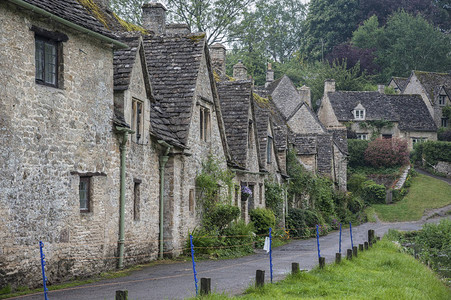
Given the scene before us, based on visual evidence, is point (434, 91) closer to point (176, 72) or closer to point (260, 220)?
point (260, 220)

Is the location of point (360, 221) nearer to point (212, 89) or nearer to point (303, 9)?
point (212, 89)

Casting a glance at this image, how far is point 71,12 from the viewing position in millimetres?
15805

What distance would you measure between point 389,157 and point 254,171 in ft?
129

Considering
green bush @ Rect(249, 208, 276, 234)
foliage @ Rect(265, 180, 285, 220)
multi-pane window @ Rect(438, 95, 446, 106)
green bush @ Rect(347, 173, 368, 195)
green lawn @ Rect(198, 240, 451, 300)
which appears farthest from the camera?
multi-pane window @ Rect(438, 95, 446, 106)

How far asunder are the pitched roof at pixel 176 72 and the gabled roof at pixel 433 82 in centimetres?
6557

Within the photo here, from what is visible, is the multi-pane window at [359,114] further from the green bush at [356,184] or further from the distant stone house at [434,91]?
the green bush at [356,184]

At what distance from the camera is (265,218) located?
30719mm

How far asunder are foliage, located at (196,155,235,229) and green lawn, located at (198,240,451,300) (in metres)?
5.16

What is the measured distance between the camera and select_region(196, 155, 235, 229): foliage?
23.3m

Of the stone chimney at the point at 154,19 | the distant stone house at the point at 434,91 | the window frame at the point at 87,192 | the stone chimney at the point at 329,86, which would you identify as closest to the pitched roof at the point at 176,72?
the stone chimney at the point at 154,19

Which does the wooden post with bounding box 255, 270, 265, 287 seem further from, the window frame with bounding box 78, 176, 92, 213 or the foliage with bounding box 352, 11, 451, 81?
the foliage with bounding box 352, 11, 451, 81

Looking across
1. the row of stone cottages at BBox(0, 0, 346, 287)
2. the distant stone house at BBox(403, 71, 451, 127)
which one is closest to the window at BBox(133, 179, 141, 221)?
the row of stone cottages at BBox(0, 0, 346, 287)

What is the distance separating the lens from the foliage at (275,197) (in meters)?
34.4

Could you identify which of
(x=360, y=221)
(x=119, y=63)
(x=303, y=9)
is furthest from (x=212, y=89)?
(x=303, y=9)
